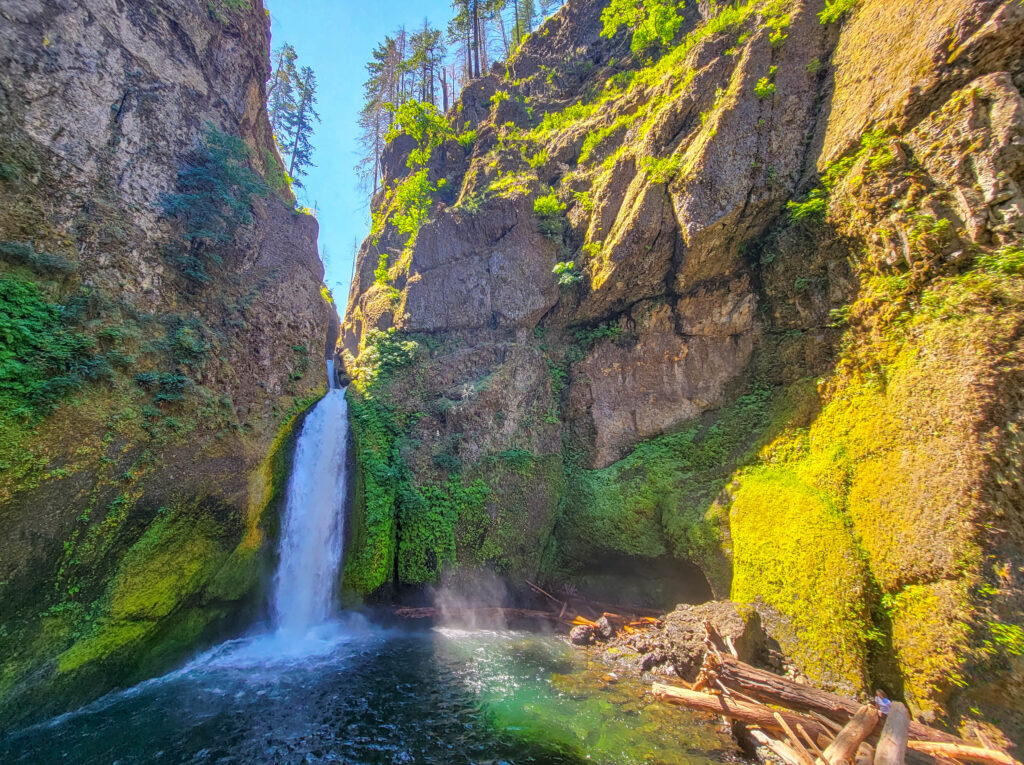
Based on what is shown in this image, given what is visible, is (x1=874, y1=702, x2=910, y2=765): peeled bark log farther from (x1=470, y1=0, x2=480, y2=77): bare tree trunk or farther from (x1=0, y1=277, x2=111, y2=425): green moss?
(x1=470, y1=0, x2=480, y2=77): bare tree trunk

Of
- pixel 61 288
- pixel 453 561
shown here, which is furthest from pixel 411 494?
pixel 61 288

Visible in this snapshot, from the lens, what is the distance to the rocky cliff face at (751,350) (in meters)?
7.04

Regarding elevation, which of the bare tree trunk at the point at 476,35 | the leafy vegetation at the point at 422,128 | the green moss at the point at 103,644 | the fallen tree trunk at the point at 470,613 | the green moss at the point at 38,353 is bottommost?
the fallen tree trunk at the point at 470,613

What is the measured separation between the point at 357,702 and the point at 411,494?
18.7 ft

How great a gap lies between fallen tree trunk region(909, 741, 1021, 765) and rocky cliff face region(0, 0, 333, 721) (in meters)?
13.5

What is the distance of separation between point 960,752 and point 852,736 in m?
1.49

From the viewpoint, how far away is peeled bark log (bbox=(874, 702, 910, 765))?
4.68 m

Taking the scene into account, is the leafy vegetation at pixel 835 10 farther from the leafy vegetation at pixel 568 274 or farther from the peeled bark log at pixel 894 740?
the peeled bark log at pixel 894 740

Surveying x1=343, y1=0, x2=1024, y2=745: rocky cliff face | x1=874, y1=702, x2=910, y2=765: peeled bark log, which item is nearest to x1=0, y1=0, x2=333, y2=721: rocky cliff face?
x1=343, y1=0, x2=1024, y2=745: rocky cliff face

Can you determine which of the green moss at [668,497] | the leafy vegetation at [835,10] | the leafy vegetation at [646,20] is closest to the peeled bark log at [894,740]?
the green moss at [668,497]

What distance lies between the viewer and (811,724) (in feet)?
19.0

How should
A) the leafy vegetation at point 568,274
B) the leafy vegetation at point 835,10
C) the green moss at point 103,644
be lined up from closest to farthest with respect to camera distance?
the green moss at point 103,644, the leafy vegetation at point 835,10, the leafy vegetation at point 568,274

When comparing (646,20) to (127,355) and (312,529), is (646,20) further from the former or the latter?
(312,529)

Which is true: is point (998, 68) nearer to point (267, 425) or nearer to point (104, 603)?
point (267, 425)
